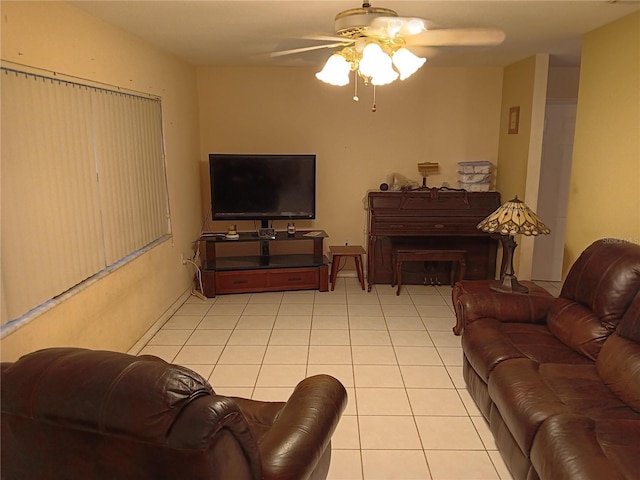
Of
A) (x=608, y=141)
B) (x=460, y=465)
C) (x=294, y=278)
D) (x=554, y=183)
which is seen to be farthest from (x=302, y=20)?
(x=554, y=183)

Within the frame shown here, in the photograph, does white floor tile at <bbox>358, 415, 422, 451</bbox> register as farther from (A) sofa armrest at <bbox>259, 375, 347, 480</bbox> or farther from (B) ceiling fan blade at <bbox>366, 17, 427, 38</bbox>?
(B) ceiling fan blade at <bbox>366, 17, 427, 38</bbox>

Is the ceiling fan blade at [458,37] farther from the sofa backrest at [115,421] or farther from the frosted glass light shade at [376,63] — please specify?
the sofa backrest at [115,421]

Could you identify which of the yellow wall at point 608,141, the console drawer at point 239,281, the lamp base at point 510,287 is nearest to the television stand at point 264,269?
the console drawer at point 239,281

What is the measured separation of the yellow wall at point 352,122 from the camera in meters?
5.16

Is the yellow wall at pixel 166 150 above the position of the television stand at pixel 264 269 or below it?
above

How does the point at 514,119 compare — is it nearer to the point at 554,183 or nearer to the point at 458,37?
the point at 554,183

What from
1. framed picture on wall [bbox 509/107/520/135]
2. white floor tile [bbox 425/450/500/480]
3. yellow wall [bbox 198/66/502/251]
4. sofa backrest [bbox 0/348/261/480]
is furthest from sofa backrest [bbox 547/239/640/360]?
yellow wall [bbox 198/66/502/251]

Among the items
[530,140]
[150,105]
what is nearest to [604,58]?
[530,140]

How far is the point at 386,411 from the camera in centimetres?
274

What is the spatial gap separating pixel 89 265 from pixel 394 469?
6.83 ft

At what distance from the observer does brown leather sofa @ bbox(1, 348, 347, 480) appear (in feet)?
3.59

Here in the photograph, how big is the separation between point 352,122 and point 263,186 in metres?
1.27

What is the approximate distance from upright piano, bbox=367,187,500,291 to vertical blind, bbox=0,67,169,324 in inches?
94.7

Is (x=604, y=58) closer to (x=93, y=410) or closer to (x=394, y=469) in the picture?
(x=394, y=469)
